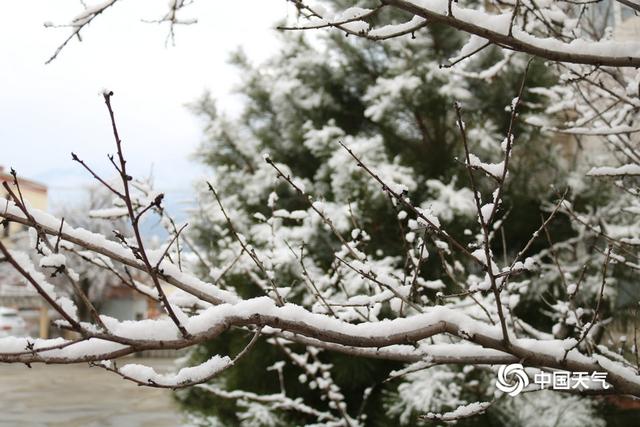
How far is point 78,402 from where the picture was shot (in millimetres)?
8695

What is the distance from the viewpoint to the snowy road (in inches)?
287

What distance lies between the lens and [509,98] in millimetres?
6051

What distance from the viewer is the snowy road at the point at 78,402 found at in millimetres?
7285

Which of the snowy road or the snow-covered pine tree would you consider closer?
the snow-covered pine tree

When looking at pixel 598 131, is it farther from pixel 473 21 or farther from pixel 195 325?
pixel 195 325

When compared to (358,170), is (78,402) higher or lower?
lower

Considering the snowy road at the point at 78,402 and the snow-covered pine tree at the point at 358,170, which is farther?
the snowy road at the point at 78,402

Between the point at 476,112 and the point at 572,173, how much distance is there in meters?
1.17

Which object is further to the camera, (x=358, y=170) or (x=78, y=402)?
(x=78, y=402)

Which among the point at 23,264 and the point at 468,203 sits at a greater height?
the point at 468,203

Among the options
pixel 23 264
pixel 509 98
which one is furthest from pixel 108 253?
pixel 509 98

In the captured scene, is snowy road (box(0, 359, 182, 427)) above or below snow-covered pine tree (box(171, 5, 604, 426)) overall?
below

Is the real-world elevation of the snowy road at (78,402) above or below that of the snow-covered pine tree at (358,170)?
below

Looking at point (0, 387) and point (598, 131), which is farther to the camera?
point (0, 387)
